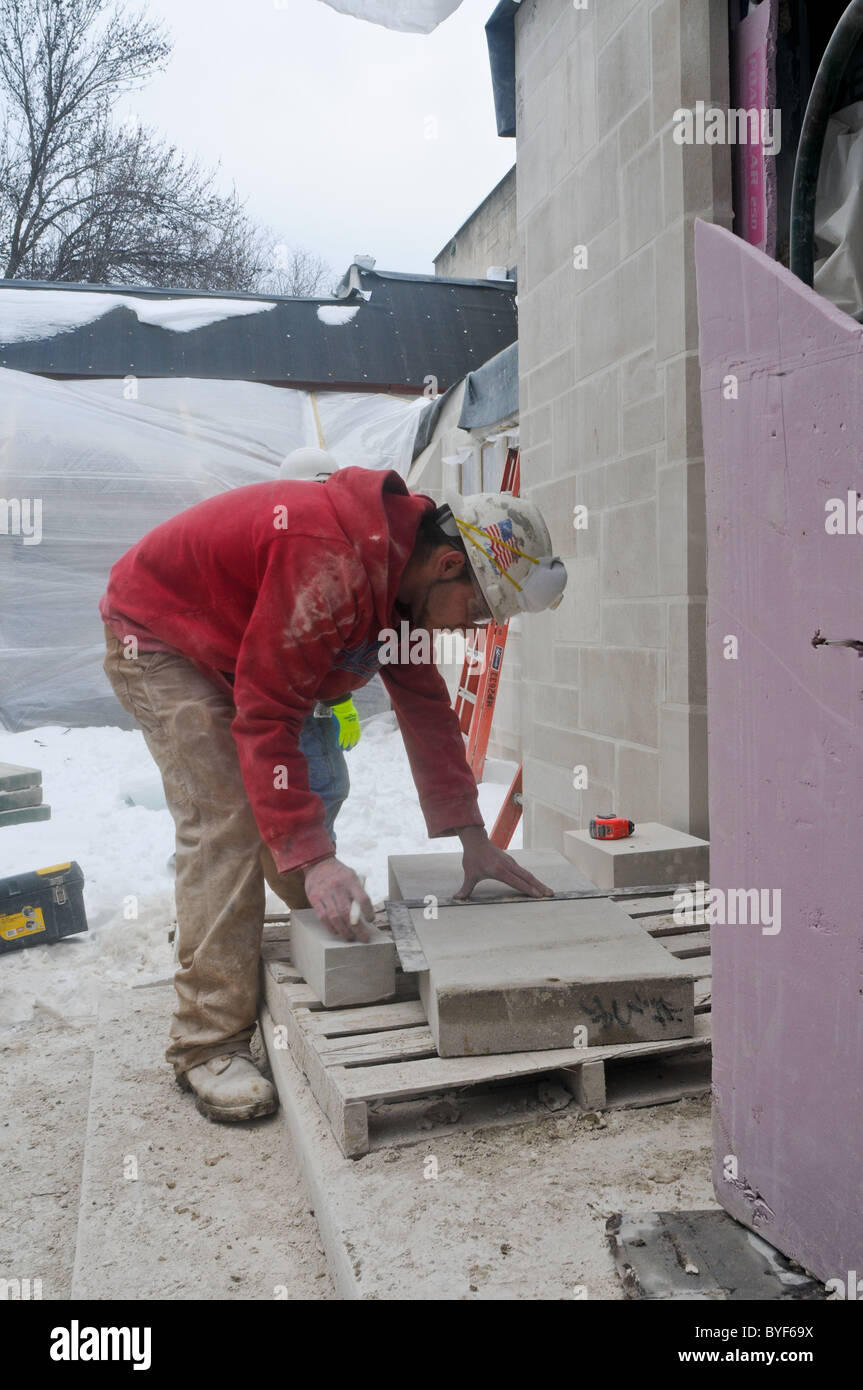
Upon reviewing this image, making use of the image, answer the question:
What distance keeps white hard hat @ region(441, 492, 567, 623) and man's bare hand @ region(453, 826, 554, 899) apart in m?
0.71

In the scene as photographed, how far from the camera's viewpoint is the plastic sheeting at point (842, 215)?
3.27 meters

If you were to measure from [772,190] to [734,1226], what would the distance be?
325cm

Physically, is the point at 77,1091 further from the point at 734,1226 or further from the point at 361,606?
the point at 734,1226

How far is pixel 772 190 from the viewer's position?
139 inches

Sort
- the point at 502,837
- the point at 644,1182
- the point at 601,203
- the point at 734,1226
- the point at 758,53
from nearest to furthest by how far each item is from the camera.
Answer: the point at 734,1226 → the point at 644,1182 → the point at 758,53 → the point at 601,203 → the point at 502,837

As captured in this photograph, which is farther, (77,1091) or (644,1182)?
(77,1091)

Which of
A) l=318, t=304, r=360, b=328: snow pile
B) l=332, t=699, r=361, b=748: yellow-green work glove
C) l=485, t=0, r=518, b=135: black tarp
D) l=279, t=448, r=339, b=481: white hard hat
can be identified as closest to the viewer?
l=332, t=699, r=361, b=748: yellow-green work glove

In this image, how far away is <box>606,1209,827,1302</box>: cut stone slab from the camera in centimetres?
159

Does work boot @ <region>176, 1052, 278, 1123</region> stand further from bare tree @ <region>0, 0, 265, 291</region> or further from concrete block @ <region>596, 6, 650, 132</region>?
bare tree @ <region>0, 0, 265, 291</region>

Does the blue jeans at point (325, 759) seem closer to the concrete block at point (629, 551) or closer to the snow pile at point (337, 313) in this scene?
the concrete block at point (629, 551)

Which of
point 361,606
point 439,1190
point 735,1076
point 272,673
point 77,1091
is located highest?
point 361,606

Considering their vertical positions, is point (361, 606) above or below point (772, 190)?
below

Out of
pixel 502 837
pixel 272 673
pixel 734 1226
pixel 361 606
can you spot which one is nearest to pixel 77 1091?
pixel 272 673

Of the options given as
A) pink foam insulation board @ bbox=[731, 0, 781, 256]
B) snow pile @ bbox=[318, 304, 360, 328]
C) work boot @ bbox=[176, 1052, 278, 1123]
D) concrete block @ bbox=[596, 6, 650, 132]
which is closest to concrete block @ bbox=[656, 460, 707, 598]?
pink foam insulation board @ bbox=[731, 0, 781, 256]
